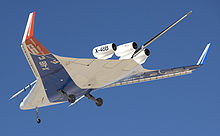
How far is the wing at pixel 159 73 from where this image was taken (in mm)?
42031

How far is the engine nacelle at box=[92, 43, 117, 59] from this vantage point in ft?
119

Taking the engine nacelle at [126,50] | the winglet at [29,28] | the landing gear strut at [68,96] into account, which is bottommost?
the landing gear strut at [68,96]

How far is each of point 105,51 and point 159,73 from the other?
8.49 meters

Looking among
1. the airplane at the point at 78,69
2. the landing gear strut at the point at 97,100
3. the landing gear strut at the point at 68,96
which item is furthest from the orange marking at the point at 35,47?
the landing gear strut at the point at 97,100

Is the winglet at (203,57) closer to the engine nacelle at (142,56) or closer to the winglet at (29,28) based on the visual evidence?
the engine nacelle at (142,56)

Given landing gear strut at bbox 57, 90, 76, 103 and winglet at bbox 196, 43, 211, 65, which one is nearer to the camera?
landing gear strut at bbox 57, 90, 76, 103

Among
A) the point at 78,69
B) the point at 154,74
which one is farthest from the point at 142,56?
the point at 154,74

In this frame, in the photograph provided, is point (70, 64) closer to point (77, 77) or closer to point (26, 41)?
point (77, 77)

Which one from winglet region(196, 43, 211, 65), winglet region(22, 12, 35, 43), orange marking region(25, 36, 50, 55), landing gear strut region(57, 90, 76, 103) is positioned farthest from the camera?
winglet region(196, 43, 211, 65)

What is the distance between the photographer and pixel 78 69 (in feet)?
122

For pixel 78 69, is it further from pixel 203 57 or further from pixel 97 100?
pixel 203 57

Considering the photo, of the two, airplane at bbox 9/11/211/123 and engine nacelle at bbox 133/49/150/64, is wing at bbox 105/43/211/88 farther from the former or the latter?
engine nacelle at bbox 133/49/150/64

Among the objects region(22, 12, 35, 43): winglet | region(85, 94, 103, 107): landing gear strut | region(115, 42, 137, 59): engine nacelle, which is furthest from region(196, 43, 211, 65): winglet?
region(22, 12, 35, 43): winglet

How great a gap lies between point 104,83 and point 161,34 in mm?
7081
